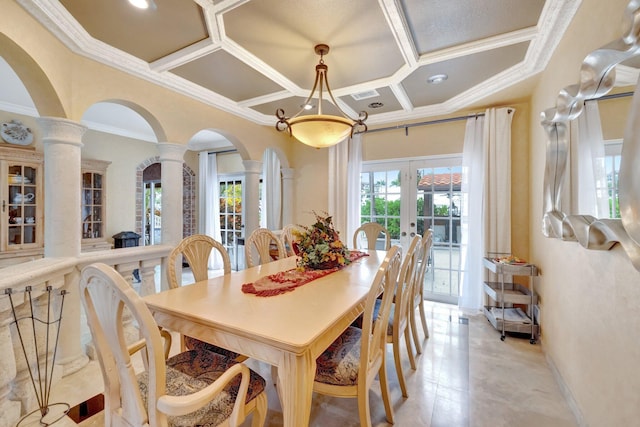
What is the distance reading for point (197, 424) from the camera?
3.43ft

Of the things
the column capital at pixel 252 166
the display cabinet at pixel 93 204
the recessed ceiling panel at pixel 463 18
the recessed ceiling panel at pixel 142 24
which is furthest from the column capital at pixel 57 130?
the display cabinet at pixel 93 204

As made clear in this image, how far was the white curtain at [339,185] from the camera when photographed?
13.0 ft

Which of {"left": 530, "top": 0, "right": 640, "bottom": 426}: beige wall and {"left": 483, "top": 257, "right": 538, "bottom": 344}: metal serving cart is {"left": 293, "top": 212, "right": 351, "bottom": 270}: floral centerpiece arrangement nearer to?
{"left": 530, "top": 0, "right": 640, "bottom": 426}: beige wall

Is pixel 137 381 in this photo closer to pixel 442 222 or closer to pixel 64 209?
pixel 64 209

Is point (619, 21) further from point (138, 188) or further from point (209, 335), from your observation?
point (138, 188)

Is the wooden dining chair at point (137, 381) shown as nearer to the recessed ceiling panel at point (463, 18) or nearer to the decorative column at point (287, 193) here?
the recessed ceiling panel at point (463, 18)

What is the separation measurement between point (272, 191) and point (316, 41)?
301cm

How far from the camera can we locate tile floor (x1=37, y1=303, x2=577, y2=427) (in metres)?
1.61

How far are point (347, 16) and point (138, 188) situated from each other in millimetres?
4857

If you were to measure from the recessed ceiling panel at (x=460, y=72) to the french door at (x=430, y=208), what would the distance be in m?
0.83

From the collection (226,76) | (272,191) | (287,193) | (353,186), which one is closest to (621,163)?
(226,76)

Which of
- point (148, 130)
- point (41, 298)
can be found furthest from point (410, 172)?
point (148, 130)

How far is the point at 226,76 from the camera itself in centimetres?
272

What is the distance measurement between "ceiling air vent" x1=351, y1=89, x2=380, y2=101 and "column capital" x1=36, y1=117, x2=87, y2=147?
8.37 ft
